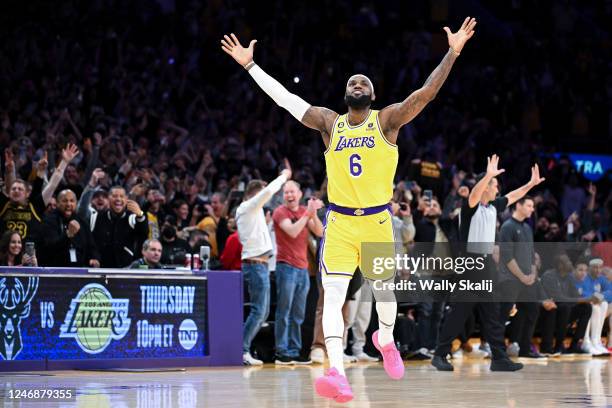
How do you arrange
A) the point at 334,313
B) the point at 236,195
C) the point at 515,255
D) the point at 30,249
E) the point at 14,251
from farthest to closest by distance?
the point at 236,195 < the point at 515,255 < the point at 30,249 < the point at 14,251 < the point at 334,313

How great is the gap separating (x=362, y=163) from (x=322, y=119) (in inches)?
24.0

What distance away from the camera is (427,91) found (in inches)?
345

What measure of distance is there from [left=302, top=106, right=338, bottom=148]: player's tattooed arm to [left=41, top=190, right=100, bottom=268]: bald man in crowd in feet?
16.9

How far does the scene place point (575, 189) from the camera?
23656 millimetres

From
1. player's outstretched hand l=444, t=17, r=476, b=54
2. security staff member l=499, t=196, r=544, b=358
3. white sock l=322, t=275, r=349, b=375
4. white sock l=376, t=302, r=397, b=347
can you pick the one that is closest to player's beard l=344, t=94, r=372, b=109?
player's outstretched hand l=444, t=17, r=476, b=54

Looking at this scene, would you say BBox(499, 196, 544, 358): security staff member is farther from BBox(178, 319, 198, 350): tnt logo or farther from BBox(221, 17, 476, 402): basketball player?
BBox(221, 17, 476, 402): basketball player

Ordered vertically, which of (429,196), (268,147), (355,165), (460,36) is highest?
(268,147)

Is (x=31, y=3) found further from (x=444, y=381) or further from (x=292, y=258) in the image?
(x=444, y=381)

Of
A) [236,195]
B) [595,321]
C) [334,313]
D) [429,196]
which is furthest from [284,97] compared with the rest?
[595,321]

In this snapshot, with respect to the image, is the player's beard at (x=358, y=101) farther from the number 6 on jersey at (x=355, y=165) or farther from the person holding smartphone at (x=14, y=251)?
the person holding smartphone at (x=14, y=251)

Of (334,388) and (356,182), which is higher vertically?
(356,182)

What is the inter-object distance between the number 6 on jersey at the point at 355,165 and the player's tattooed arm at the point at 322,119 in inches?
13.8

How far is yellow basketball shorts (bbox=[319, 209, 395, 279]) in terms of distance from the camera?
9055 mm

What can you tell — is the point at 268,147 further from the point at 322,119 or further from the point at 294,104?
the point at 322,119
